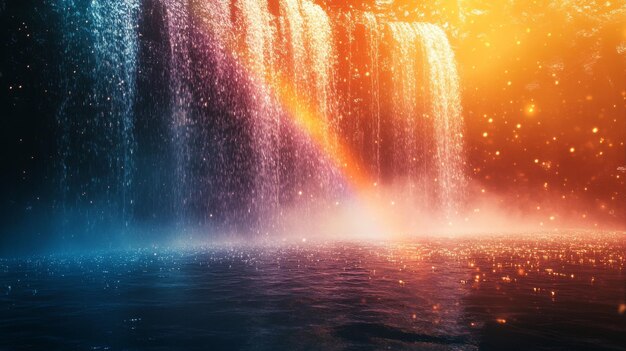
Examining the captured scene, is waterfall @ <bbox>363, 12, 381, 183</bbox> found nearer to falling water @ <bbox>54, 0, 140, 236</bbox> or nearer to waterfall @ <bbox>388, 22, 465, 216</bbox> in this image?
waterfall @ <bbox>388, 22, 465, 216</bbox>

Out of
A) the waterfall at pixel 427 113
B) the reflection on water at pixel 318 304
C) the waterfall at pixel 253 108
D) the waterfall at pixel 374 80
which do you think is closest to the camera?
the reflection on water at pixel 318 304

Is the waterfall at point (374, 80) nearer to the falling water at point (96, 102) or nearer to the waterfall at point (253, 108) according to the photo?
the waterfall at point (253, 108)

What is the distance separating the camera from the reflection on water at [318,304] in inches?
143

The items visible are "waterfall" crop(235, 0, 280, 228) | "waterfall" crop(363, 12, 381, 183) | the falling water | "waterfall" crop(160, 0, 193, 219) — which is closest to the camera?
the falling water

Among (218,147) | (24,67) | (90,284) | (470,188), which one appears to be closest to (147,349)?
(90,284)

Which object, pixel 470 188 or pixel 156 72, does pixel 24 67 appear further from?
pixel 470 188

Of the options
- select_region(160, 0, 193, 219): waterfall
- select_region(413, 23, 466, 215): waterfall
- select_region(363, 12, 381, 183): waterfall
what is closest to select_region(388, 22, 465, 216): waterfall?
select_region(413, 23, 466, 215): waterfall

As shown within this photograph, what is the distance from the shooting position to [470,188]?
24.9 m

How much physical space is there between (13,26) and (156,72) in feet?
14.3

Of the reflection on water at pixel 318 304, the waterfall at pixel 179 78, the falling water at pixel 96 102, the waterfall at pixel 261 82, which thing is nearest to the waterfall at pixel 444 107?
the waterfall at pixel 261 82

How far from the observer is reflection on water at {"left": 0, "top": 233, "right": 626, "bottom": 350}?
3.62m

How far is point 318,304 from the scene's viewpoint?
497 cm

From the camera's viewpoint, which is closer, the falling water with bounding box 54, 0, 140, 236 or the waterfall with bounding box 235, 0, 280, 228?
the falling water with bounding box 54, 0, 140, 236

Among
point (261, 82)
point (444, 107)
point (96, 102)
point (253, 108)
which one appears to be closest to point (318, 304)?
point (96, 102)
